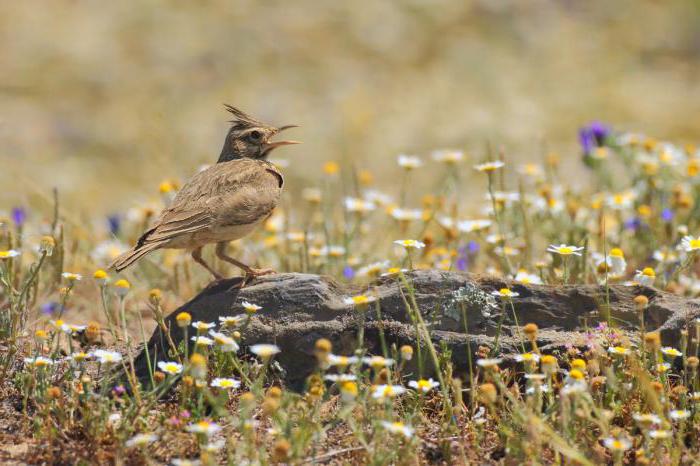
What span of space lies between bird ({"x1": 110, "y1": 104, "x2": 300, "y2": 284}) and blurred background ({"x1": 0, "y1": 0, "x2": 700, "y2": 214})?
15.8ft

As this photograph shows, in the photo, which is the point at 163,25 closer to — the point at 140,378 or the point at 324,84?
the point at 324,84

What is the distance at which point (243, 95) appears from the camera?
1207 centimetres

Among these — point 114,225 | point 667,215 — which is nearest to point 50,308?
point 114,225

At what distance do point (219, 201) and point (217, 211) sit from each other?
0.07 metres

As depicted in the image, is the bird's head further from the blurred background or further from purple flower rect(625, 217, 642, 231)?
the blurred background

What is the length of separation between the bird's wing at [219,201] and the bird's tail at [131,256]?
61 mm

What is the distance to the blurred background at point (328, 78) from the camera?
36.9ft

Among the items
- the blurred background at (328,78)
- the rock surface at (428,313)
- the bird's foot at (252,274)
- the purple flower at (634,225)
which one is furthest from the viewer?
the blurred background at (328,78)

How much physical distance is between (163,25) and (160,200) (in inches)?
221

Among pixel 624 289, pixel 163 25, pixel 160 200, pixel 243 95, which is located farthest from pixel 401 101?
pixel 624 289

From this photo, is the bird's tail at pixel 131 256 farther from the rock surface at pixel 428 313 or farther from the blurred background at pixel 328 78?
the blurred background at pixel 328 78

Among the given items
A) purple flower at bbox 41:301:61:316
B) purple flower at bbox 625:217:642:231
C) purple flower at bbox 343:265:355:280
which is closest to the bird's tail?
purple flower at bbox 41:301:61:316

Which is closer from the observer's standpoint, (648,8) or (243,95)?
(243,95)

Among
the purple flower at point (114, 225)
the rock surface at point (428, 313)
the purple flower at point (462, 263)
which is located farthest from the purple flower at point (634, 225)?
the purple flower at point (114, 225)
